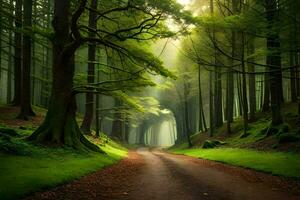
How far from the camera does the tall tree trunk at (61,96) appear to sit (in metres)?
13.3

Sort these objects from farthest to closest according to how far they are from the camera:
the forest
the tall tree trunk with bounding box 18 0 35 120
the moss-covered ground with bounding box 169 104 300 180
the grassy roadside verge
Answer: the tall tree trunk with bounding box 18 0 35 120, the moss-covered ground with bounding box 169 104 300 180, the grassy roadside verge, the forest

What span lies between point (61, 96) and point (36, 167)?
5191 mm

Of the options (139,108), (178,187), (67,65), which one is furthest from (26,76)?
(178,187)

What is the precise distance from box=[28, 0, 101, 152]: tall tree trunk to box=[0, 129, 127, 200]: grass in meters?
1.01

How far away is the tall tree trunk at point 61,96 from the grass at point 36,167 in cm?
101

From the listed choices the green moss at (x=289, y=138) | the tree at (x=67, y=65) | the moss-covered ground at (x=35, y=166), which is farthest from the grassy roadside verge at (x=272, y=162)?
the moss-covered ground at (x=35, y=166)

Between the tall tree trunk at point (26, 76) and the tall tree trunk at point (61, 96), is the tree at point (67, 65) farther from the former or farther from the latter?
the tall tree trunk at point (26, 76)

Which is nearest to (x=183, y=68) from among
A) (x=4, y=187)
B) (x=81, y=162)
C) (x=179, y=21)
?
(x=179, y=21)

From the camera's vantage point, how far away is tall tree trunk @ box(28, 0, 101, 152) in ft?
43.7

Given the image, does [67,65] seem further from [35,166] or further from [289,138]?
[289,138]

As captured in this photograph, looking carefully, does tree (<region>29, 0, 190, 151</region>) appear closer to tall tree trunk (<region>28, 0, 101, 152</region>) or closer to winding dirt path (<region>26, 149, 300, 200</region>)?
tall tree trunk (<region>28, 0, 101, 152</region>)

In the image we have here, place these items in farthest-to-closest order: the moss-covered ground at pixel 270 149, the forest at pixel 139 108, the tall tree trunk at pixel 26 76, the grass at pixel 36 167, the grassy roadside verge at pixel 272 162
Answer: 1. the tall tree trunk at pixel 26 76
2. the moss-covered ground at pixel 270 149
3. the grassy roadside verge at pixel 272 162
4. the forest at pixel 139 108
5. the grass at pixel 36 167

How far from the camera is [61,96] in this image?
551 inches

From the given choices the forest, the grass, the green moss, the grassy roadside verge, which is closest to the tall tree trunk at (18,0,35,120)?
the forest
